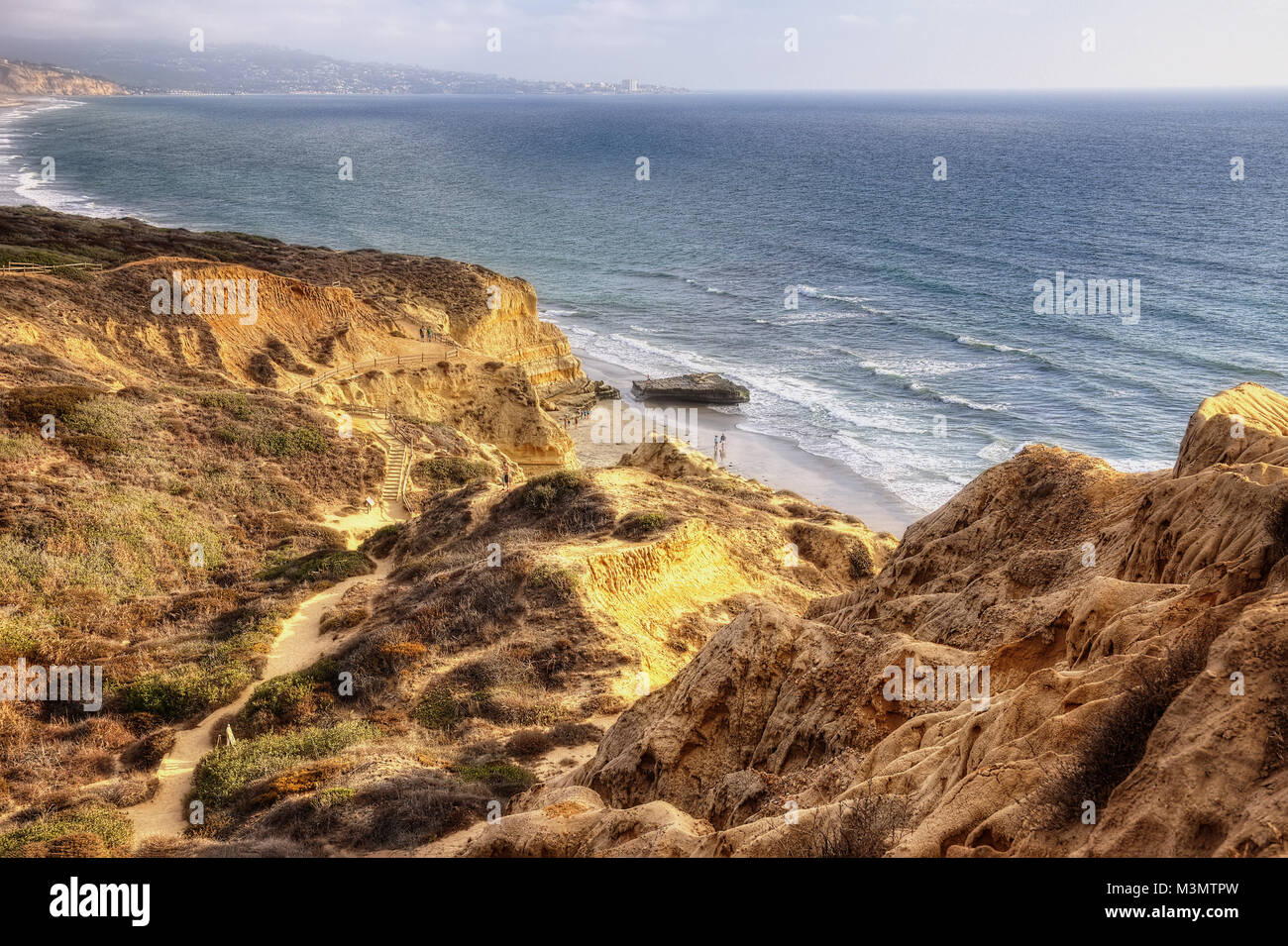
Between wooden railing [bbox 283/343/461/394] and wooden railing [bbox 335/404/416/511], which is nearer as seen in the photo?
wooden railing [bbox 335/404/416/511]

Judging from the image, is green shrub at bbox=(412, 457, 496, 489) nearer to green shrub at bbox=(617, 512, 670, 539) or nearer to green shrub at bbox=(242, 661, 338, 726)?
green shrub at bbox=(617, 512, 670, 539)

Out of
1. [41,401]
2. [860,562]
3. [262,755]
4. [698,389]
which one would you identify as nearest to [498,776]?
[262,755]

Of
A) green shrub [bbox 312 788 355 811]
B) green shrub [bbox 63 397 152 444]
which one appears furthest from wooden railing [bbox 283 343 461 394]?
green shrub [bbox 312 788 355 811]

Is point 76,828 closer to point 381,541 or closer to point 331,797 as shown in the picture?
point 331,797

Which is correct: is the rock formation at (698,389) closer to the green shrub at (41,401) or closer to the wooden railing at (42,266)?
the wooden railing at (42,266)

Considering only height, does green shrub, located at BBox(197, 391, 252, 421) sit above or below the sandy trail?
above

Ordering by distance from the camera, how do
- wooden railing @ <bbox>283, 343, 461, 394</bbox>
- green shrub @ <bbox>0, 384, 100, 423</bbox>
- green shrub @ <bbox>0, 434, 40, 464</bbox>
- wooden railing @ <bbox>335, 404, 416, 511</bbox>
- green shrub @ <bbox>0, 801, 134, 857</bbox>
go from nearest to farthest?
green shrub @ <bbox>0, 801, 134, 857</bbox> → green shrub @ <bbox>0, 434, 40, 464</bbox> → green shrub @ <bbox>0, 384, 100, 423</bbox> → wooden railing @ <bbox>335, 404, 416, 511</bbox> → wooden railing @ <bbox>283, 343, 461, 394</bbox>
